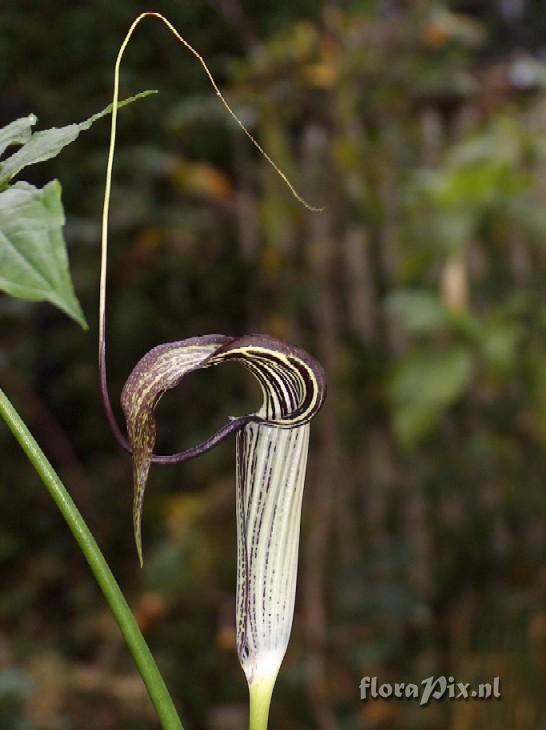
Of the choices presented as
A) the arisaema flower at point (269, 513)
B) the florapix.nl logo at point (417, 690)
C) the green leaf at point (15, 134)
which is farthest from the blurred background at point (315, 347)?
the green leaf at point (15, 134)

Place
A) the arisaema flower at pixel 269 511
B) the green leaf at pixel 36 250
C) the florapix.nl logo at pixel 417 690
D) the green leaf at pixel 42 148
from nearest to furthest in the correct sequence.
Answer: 1. the green leaf at pixel 36 250
2. the green leaf at pixel 42 148
3. the arisaema flower at pixel 269 511
4. the florapix.nl logo at pixel 417 690

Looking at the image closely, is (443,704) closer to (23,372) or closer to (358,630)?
(358,630)

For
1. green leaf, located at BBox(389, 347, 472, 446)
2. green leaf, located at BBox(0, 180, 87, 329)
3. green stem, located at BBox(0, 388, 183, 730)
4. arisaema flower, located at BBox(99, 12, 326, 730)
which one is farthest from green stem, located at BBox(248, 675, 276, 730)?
green leaf, located at BBox(389, 347, 472, 446)

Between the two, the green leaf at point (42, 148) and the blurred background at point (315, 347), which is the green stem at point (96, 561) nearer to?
the green leaf at point (42, 148)

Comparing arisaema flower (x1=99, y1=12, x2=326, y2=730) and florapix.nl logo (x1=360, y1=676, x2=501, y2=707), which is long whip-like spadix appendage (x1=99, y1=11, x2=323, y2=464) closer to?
arisaema flower (x1=99, y1=12, x2=326, y2=730)

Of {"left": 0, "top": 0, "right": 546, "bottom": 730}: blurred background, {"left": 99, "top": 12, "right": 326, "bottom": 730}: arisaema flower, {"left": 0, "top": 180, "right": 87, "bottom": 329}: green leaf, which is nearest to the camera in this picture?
{"left": 0, "top": 180, "right": 87, "bottom": 329}: green leaf

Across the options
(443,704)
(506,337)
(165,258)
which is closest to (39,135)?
(506,337)
